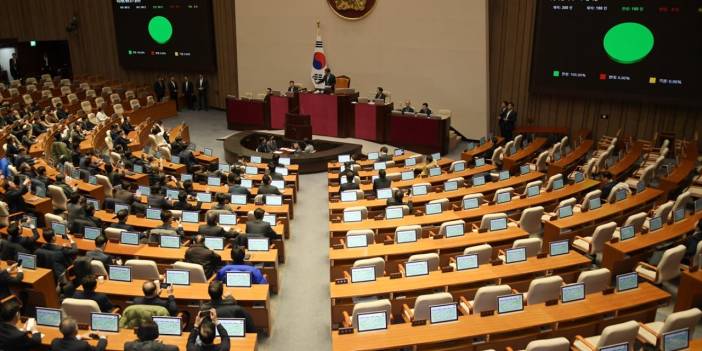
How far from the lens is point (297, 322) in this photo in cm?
692

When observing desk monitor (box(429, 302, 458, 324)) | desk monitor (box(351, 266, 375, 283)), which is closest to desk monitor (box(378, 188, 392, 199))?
desk monitor (box(351, 266, 375, 283))

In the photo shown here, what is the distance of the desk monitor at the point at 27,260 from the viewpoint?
6.66 metres

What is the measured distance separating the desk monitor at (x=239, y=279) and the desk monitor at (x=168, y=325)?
1082 mm

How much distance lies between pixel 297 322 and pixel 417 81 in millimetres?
11592

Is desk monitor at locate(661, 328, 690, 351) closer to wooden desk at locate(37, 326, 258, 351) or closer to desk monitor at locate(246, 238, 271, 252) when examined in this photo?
wooden desk at locate(37, 326, 258, 351)

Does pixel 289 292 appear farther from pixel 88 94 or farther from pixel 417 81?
pixel 88 94

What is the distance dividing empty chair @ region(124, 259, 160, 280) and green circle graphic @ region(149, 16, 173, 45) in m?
15.9

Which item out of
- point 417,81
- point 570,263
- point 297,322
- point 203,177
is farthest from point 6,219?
point 417,81

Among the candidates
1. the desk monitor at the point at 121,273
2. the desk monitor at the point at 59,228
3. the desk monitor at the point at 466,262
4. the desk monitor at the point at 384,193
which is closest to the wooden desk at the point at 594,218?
the desk monitor at the point at 466,262

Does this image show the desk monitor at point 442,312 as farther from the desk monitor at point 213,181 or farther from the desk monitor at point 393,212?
the desk monitor at point 213,181

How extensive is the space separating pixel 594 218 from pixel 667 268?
1632 mm

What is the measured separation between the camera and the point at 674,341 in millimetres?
5094

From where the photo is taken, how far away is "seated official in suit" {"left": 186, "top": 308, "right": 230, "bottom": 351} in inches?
179

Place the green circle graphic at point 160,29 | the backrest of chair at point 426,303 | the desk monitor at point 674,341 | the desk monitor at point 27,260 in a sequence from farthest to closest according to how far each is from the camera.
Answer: the green circle graphic at point 160,29
the desk monitor at point 27,260
the backrest of chair at point 426,303
the desk monitor at point 674,341
